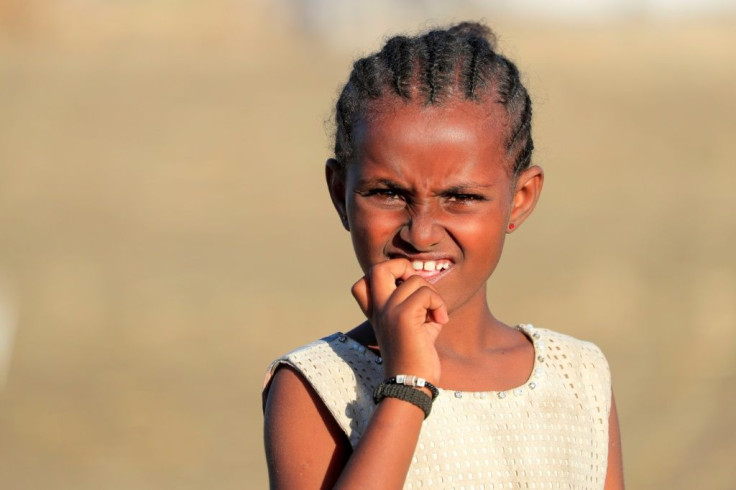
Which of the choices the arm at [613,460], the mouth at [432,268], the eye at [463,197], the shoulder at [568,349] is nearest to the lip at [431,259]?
the mouth at [432,268]

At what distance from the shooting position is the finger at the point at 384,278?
6.86ft

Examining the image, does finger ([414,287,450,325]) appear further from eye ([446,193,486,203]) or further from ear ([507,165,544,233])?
ear ([507,165,544,233])

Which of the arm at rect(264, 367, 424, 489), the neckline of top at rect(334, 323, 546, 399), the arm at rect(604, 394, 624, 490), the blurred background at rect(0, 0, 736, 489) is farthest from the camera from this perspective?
the blurred background at rect(0, 0, 736, 489)

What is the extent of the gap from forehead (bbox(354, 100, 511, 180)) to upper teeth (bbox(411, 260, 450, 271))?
164mm

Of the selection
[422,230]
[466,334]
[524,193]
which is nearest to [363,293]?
[422,230]

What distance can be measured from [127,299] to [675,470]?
394cm

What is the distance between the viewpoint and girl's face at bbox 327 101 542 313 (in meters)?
2.15

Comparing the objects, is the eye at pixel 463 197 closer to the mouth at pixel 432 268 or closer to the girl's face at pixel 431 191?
the girl's face at pixel 431 191

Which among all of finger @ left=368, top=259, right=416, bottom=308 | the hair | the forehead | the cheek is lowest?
finger @ left=368, top=259, right=416, bottom=308

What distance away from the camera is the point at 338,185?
92.0 inches

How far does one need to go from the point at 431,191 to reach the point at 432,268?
5.5 inches

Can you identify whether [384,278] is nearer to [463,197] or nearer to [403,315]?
[403,315]

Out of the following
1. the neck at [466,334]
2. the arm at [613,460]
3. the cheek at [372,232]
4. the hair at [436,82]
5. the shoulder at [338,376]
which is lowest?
the arm at [613,460]

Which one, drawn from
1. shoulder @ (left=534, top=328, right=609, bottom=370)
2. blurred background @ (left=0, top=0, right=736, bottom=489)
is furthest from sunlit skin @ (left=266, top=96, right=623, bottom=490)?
blurred background @ (left=0, top=0, right=736, bottom=489)
